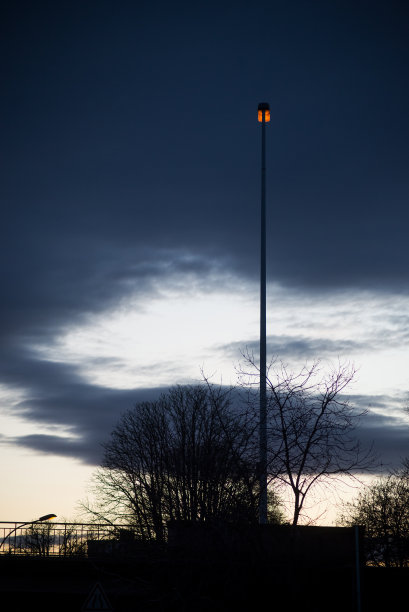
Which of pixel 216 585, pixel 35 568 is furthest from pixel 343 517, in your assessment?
pixel 216 585

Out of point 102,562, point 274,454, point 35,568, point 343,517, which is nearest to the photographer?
point 274,454

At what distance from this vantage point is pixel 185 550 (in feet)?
49.9

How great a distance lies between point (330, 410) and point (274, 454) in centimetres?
200

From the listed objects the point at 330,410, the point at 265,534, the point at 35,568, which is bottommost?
the point at 35,568

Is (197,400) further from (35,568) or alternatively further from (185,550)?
(185,550)

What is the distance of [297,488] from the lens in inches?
669

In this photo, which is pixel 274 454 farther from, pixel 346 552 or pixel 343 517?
pixel 343 517

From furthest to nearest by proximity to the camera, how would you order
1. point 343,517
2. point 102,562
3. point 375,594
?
point 343,517, point 102,562, point 375,594

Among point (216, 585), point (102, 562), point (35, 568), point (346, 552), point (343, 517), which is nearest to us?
point (216, 585)

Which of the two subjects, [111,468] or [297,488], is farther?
[111,468]

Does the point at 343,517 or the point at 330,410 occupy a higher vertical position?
the point at 330,410

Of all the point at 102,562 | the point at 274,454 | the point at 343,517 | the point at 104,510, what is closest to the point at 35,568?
the point at 102,562

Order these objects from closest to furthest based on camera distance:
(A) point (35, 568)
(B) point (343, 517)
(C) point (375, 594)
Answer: (C) point (375, 594)
(A) point (35, 568)
(B) point (343, 517)

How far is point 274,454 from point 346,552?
2.89m
